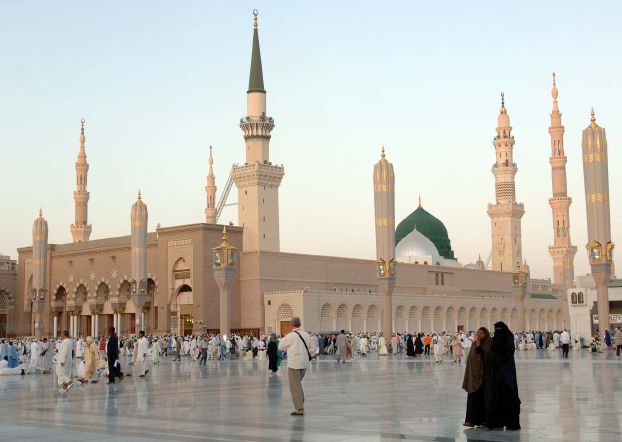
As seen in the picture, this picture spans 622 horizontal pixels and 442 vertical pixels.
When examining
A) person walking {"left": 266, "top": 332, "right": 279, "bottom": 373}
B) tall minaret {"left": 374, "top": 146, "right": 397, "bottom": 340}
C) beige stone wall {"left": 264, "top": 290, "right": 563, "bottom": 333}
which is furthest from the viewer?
beige stone wall {"left": 264, "top": 290, "right": 563, "bottom": 333}

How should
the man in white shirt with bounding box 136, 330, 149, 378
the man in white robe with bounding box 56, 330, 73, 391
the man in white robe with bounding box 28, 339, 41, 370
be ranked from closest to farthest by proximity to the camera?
the man in white robe with bounding box 56, 330, 73, 391 < the man in white shirt with bounding box 136, 330, 149, 378 < the man in white robe with bounding box 28, 339, 41, 370

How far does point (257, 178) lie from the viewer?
5222 centimetres

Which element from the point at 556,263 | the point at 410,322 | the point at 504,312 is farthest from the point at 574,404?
the point at 556,263

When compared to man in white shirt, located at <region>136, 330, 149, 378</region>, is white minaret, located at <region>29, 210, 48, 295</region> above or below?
above

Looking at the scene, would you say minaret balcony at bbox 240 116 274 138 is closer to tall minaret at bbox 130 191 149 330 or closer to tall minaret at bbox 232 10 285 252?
tall minaret at bbox 232 10 285 252

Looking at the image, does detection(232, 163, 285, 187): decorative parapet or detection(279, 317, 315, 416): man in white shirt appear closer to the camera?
detection(279, 317, 315, 416): man in white shirt

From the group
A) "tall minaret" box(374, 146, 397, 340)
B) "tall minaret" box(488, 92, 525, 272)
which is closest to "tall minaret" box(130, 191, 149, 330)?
"tall minaret" box(374, 146, 397, 340)

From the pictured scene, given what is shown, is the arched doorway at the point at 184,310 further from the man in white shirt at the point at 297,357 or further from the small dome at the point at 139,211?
the man in white shirt at the point at 297,357

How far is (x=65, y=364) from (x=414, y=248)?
55.9m

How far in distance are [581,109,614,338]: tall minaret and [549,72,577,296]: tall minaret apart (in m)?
33.9

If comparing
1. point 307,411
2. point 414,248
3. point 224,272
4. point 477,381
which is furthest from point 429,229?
point 477,381

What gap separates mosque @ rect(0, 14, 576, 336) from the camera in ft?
155

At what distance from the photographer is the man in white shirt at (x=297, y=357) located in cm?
997

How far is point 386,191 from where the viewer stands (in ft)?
130
